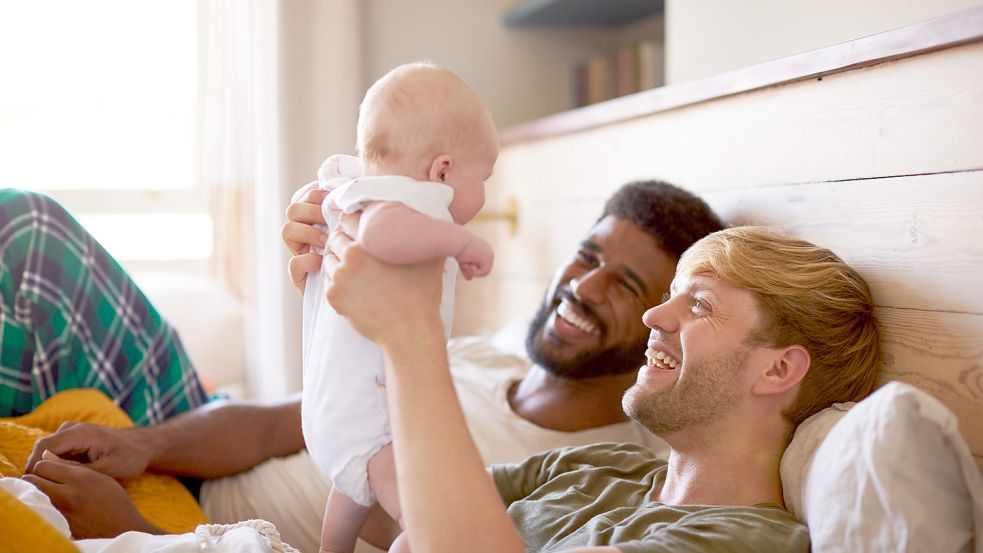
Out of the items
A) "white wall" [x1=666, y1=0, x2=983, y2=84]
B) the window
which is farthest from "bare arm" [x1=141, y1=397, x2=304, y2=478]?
the window

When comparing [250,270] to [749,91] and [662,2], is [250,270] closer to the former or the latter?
[662,2]

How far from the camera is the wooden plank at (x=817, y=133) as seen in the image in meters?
1.16

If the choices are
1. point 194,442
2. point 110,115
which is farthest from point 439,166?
point 110,115

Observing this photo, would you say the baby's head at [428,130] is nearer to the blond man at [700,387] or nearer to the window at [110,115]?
the blond man at [700,387]

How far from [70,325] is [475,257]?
42.4 inches

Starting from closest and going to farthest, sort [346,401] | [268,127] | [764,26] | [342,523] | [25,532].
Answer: [25,532], [346,401], [342,523], [764,26], [268,127]

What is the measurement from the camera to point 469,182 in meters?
1.00

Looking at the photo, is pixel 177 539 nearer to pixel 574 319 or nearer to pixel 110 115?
pixel 574 319

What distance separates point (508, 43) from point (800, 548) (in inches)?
103

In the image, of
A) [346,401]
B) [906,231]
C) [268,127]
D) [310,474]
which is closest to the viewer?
[346,401]

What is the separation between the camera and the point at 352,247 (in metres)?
0.94

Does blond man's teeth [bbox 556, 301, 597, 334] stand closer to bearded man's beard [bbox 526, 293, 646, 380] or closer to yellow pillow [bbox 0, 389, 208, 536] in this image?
bearded man's beard [bbox 526, 293, 646, 380]

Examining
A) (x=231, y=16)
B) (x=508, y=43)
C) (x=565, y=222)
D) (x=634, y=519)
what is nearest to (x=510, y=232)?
(x=565, y=222)

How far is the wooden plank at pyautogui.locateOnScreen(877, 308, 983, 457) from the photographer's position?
1.12 m
